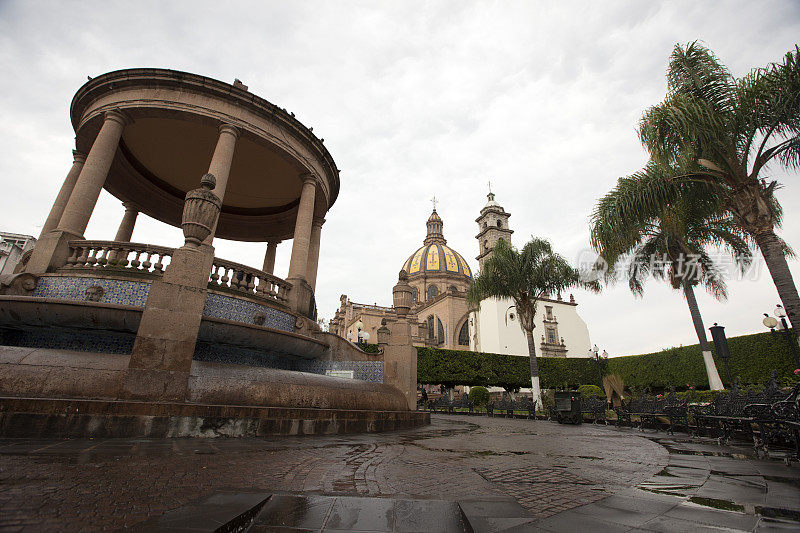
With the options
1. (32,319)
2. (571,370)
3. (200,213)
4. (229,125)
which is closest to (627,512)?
(200,213)

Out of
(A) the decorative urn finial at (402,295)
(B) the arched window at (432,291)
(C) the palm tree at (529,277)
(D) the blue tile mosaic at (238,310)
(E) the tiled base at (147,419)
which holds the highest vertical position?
(B) the arched window at (432,291)

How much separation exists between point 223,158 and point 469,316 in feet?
159

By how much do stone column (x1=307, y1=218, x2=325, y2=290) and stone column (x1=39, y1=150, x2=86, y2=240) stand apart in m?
6.73

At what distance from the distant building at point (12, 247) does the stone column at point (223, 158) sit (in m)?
21.3

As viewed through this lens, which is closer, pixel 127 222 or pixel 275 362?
pixel 275 362

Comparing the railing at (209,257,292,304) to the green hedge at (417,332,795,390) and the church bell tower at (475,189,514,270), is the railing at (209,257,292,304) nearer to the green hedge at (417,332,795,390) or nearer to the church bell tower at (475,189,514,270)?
the green hedge at (417,332,795,390)

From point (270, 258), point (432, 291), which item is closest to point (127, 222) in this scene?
point (270, 258)

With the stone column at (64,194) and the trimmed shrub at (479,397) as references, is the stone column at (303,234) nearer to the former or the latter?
the stone column at (64,194)

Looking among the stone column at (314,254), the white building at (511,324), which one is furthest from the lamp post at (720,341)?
the white building at (511,324)

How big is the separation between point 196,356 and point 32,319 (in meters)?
2.61

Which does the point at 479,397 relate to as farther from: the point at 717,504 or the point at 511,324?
the point at 717,504

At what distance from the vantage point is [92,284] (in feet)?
22.9

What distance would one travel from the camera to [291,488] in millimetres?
2820

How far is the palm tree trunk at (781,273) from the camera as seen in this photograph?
8.34m
